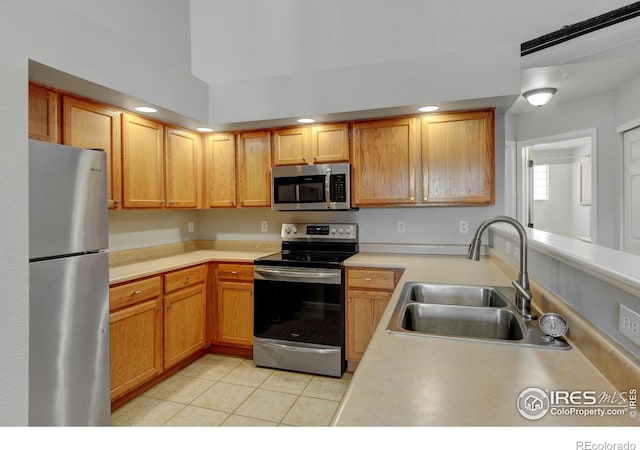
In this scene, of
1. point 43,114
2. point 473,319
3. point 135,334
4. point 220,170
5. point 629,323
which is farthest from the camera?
point 220,170

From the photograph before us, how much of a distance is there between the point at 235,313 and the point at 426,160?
214cm

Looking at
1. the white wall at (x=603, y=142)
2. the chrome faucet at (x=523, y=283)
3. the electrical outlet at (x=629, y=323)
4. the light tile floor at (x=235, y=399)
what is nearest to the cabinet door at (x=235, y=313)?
the light tile floor at (x=235, y=399)

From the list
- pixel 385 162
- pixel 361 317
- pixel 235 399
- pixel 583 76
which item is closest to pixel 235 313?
Answer: pixel 235 399

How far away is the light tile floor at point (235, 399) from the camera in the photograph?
7.41ft

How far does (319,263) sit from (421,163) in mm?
1199

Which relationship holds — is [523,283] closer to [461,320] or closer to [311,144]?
[461,320]

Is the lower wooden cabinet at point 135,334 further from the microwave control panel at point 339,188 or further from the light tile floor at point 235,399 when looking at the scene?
the microwave control panel at point 339,188

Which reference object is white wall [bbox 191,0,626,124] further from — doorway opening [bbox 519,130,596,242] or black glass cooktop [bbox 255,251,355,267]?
doorway opening [bbox 519,130,596,242]

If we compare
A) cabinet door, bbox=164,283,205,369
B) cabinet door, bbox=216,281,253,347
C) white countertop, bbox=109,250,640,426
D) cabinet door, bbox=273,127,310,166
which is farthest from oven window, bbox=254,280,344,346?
white countertop, bbox=109,250,640,426

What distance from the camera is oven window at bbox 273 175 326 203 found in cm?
317

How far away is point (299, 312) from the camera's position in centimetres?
295

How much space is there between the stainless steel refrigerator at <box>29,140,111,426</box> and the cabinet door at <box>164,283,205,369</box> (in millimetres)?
710

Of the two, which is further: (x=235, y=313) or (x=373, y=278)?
(x=235, y=313)
